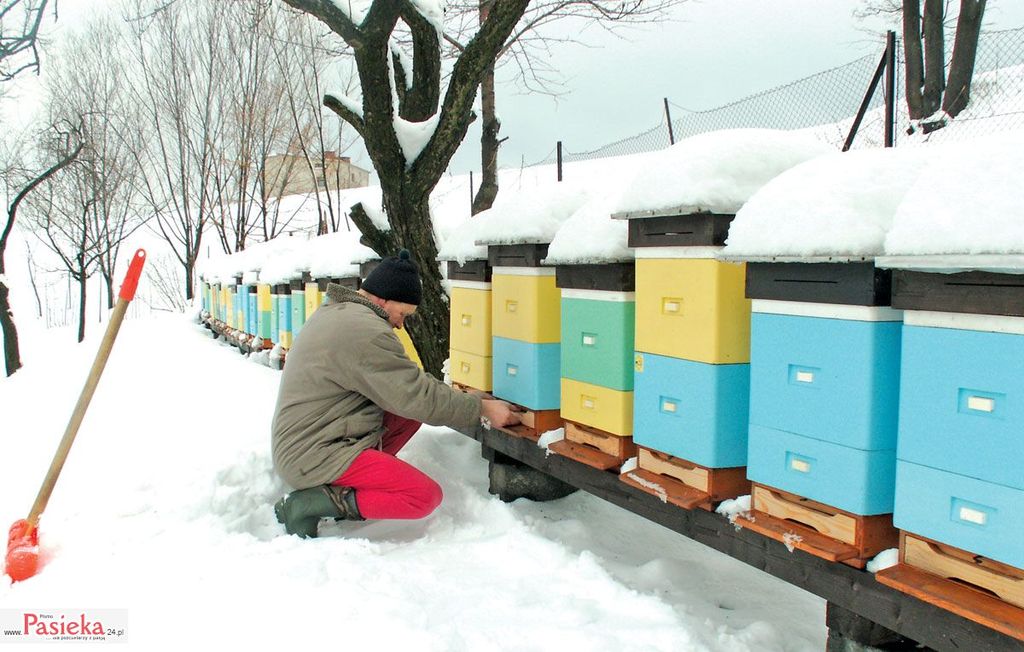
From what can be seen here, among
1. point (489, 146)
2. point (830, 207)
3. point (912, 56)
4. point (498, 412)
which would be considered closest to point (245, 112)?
point (489, 146)

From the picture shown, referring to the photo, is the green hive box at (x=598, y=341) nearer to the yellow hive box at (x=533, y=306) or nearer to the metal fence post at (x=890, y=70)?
the yellow hive box at (x=533, y=306)

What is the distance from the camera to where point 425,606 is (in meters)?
2.60

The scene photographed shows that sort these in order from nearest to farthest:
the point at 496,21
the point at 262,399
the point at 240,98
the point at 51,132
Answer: the point at 496,21 → the point at 262,399 → the point at 51,132 → the point at 240,98

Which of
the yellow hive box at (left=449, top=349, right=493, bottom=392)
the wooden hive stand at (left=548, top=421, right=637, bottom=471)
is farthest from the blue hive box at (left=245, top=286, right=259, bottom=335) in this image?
the wooden hive stand at (left=548, top=421, right=637, bottom=471)

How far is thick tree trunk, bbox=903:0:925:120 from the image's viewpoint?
10211mm

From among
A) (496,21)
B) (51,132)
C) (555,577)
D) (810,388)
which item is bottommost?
(555,577)

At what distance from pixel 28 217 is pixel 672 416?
22.9 m

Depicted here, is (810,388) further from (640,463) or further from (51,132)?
(51,132)

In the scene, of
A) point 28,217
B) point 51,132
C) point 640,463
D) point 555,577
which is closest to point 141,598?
point 555,577

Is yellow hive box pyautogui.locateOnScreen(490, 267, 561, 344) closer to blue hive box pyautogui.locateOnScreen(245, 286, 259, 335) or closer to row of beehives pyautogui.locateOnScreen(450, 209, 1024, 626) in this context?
row of beehives pyautogui.locateOnScreen(450, 209, 1024, 626)

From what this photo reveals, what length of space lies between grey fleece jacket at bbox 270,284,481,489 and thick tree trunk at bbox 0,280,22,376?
443 inches

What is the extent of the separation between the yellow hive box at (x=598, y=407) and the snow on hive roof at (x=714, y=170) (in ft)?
2.43

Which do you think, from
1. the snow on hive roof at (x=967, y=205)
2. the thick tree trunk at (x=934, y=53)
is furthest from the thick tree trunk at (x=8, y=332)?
the thick tree trunk at (x=934, y=53)

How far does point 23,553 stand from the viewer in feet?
9.29
